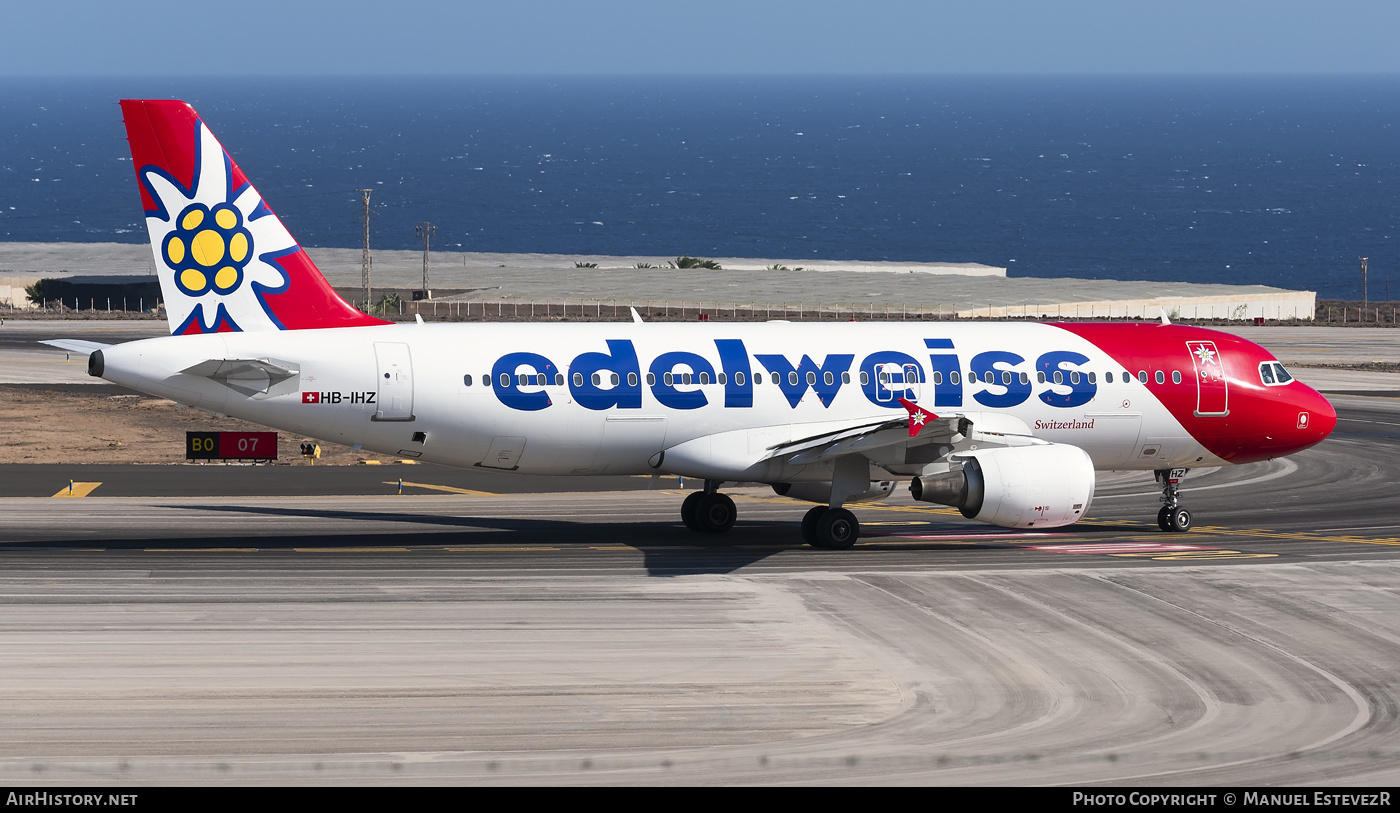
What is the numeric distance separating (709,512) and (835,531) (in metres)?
3.51

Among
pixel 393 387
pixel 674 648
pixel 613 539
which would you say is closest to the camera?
pixel 674 648

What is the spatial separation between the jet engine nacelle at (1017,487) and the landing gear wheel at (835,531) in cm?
247

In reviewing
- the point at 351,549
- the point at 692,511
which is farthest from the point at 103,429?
the point at 692,511

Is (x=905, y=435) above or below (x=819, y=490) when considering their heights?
above

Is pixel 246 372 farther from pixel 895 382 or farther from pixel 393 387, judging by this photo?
pixel 895 382

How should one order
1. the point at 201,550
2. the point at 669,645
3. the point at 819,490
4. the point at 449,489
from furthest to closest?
the point at 449,489 → the point at 819,490 → the point at 201,550 → the point at 669,645

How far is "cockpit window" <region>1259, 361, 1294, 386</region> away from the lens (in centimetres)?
3897

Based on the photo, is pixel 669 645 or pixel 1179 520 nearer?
pixel 669 645

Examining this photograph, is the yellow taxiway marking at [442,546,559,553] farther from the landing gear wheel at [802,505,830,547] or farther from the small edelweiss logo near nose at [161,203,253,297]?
the small edelweiss logo near nose at [161,203,253,297]

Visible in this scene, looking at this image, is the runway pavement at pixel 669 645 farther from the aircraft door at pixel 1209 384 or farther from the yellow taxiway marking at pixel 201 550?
the aircraft door at pixel 1209 384

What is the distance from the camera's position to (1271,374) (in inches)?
1540

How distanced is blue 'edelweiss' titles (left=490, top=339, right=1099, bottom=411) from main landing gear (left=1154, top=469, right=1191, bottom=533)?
3629 mm

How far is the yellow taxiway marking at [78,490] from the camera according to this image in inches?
1640
